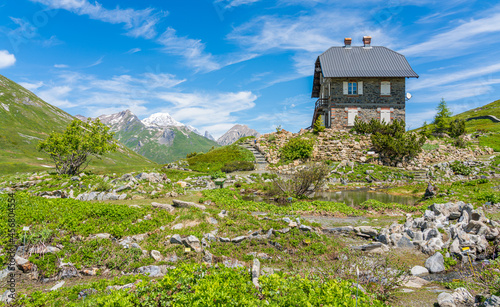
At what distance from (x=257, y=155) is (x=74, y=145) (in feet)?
71.1

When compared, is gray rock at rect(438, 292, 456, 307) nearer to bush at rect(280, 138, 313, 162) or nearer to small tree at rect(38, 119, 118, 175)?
small tree at rect(38, 119, 118, 175)

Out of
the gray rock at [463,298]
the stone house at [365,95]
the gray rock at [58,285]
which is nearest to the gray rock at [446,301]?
the gray rock at [463,298]

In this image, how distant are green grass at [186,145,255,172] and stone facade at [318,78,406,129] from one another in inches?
611

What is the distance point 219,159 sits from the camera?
3491 centimetres

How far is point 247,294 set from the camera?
4824 mm

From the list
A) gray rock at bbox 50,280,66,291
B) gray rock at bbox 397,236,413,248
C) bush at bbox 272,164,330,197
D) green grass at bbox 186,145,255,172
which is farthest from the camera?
green grass at bbox 186,145,255,172

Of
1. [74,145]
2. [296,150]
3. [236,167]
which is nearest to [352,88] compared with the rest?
[296,150]

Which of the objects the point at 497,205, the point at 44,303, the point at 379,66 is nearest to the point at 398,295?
the point at 44,303

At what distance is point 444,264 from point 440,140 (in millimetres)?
35701

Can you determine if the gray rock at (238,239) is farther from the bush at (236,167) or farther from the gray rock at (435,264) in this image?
the bush at (236,167)

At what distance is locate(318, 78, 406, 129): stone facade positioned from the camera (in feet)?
135

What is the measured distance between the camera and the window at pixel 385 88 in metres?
41.2

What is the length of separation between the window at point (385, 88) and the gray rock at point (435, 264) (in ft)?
129

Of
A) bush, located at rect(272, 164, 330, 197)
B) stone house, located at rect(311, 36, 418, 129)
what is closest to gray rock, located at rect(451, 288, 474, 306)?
bush, located at rect(272, 164, 330, 197)
